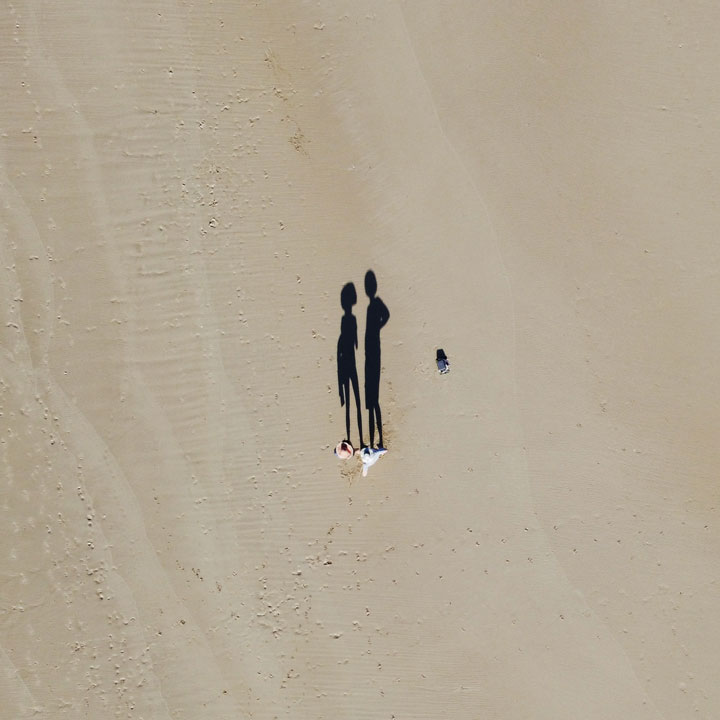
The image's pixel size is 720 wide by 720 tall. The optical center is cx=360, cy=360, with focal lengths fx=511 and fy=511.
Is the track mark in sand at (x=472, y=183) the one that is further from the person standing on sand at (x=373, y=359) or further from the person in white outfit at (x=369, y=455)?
the person in white outfit at (x=369, y=455)

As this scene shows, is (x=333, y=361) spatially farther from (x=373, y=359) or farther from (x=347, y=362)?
(x=373, y=359)

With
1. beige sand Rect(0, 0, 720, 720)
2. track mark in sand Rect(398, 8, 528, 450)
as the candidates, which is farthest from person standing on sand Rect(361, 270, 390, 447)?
track mark in sand Rect(398, 8, 528, 450)

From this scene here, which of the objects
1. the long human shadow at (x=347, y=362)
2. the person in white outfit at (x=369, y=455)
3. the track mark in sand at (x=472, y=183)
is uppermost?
the track mark in sand at (x=472, y=183)

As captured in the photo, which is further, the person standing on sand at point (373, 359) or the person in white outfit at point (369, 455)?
the person standing on sand at point (373, 359)

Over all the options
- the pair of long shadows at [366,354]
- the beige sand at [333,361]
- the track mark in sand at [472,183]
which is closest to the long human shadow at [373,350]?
the pair of long shadows at [366,354]

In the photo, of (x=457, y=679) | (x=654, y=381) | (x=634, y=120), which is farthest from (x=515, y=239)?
(x=457, y=679)

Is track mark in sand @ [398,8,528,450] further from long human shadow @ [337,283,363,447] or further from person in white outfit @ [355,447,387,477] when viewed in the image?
person in white outfit @ [355,447,387,477]
